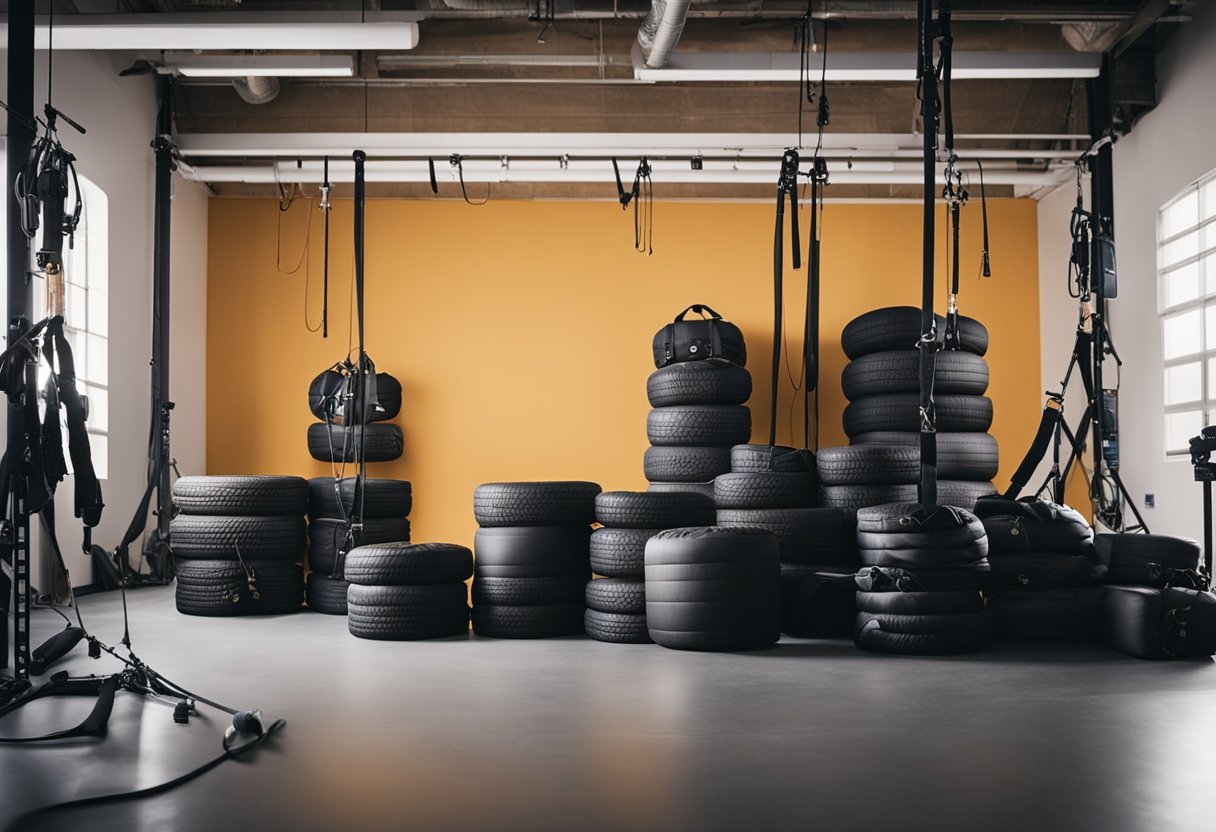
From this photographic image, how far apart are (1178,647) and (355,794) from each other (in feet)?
12.4

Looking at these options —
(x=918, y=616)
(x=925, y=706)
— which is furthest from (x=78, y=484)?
(x=918, y=616)

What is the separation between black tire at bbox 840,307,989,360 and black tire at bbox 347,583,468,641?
3.60 m

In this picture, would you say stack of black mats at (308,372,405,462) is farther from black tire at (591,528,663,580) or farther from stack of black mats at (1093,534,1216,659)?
stack of black mats at (1093,534,1216,659)

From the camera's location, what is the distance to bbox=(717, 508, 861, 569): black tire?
5.66 metres

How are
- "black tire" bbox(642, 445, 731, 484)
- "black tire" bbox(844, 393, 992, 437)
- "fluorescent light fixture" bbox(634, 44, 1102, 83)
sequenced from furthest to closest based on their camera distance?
1. "black tire" bbox(642, 445, 731, 484)
2. "black tire" bbox(844, 393, 992, 437)
3. "fluorescent light fixture" bbox(634, 44, 1102, 83)

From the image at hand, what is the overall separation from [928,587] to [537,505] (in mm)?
2037

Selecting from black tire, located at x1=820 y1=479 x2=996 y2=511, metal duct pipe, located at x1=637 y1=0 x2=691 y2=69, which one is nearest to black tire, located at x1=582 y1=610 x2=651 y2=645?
black tire, located at x1=820 y1=479 x2=996 y2=511

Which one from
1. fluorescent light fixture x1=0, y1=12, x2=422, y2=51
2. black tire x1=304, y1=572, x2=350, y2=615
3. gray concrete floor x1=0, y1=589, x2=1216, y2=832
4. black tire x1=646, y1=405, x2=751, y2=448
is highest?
fluorescent light fixture x1=0, y1=12, x2=422, y2=51

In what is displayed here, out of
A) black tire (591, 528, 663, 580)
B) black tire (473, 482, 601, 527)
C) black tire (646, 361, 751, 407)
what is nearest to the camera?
black tire (591, 528, 663, 580)

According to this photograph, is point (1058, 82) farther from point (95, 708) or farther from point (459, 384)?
point (95, 708)

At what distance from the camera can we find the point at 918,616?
4879mm

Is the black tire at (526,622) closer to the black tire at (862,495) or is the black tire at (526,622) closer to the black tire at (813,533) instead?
the black tire at (813,533)

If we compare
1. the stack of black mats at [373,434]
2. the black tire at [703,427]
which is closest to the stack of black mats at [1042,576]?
the black tire at [703,427]

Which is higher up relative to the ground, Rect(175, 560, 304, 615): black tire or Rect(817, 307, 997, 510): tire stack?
Rect(817, 307, 997, 510): tire stack
